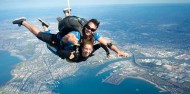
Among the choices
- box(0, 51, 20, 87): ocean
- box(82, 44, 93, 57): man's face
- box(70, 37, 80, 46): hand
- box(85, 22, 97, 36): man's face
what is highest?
box(85, 22, 97, 36): man's face

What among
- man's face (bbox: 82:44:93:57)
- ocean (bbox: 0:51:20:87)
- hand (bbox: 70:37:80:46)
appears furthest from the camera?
ocean (bbox: 0:51:20:87)

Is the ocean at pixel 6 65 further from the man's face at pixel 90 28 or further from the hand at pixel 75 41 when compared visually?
the hand at pixel 75 41

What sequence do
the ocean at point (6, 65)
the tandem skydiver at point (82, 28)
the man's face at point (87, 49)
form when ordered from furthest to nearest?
the ocean at point (6, 65)
the man's face at point (87, 49)
the tandem skydiver at point (82, 28)

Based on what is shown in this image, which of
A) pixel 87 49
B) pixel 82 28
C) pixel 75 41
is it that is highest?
pixel 82 28

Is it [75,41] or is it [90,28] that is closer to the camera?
[75,41]

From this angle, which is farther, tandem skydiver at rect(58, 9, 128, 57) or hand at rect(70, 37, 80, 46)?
tandem skydiver at rect(58, 9, 128, 57)

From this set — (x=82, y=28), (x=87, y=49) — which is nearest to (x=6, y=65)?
(x=82, y=28)

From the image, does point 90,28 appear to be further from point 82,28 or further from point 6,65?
point 6,65

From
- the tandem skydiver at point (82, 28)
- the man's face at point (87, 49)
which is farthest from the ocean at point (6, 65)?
the man's face at point (87, 49)

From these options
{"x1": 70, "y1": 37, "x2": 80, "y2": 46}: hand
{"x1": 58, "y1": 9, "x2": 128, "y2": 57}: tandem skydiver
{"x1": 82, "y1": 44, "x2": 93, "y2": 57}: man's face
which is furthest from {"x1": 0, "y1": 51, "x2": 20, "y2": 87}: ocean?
{"x1": 70, "y1": 37, "x2": 80, "y2": 46}: hand

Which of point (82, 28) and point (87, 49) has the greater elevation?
point (82, 28)

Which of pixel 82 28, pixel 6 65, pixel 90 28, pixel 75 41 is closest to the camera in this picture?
pixel 75 41

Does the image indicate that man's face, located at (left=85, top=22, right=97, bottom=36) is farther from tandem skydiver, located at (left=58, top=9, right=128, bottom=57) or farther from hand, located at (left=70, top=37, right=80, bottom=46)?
hand, located at (left=70, top=37, right=80, bottom=46)

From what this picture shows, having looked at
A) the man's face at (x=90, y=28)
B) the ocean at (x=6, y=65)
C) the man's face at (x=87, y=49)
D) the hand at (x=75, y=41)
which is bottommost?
the ocean at (x=6, y=65)
